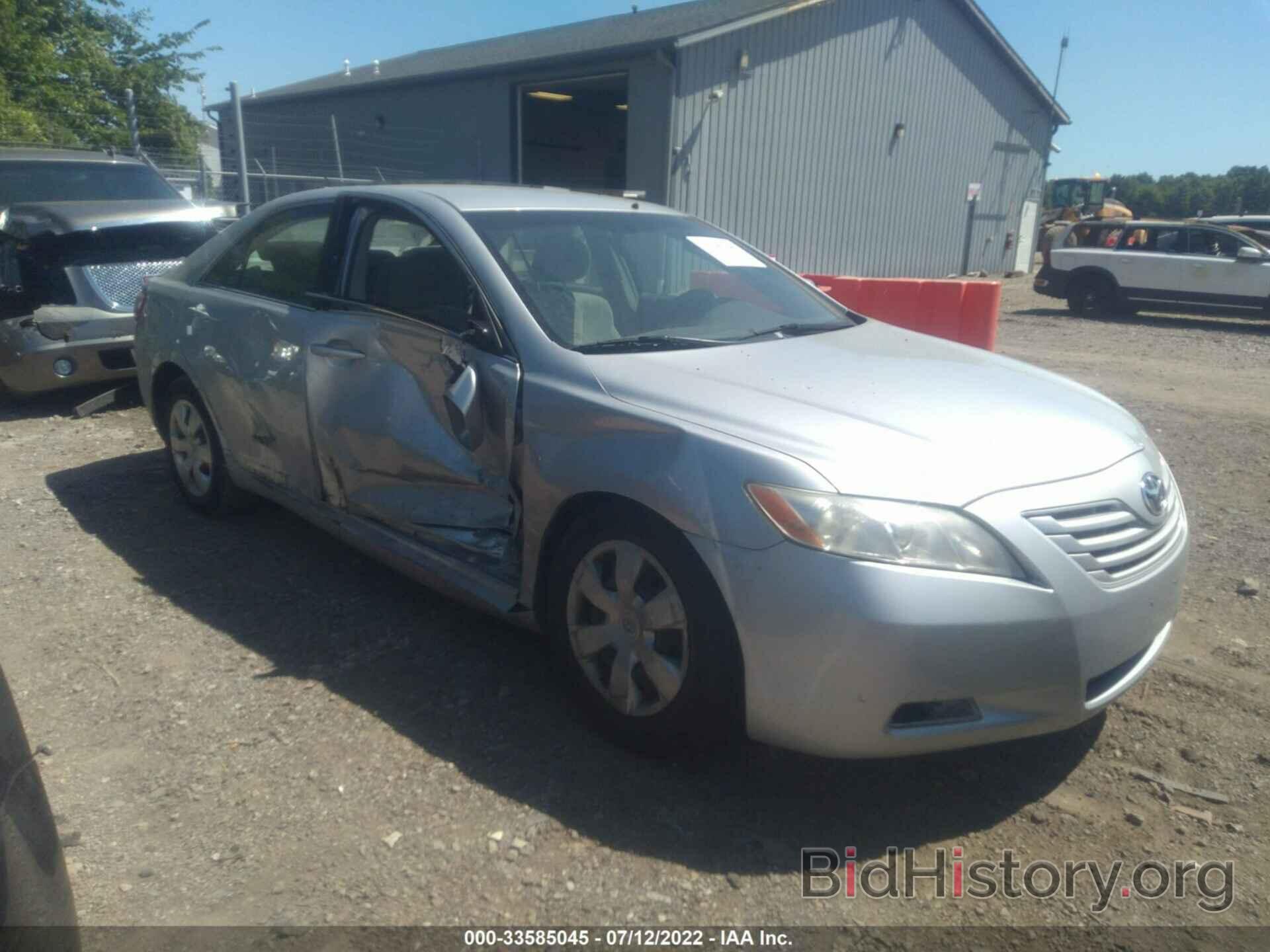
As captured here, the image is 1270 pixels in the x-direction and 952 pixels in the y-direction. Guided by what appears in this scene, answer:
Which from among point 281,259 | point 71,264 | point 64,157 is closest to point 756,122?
point 64,157

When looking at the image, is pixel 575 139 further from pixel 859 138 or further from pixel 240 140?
pixel 240 140

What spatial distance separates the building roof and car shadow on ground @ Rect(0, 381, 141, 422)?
9.19m

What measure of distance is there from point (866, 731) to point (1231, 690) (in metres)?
1.77

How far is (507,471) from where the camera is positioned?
3324mm

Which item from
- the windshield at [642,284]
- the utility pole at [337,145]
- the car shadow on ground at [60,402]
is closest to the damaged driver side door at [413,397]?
the windshield at [642,284]

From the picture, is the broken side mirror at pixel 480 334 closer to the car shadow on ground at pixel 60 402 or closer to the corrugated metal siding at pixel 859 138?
the car shadow on ground at pixel 60 402

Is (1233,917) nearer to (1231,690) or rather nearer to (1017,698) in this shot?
(1017,698)

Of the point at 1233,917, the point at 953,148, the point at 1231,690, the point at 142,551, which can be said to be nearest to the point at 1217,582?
the point at 1231,690

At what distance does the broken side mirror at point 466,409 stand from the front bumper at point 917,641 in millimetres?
1052

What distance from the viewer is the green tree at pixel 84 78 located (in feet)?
61.4

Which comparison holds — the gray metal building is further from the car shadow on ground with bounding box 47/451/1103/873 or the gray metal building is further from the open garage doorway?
the car shadow on ground with bounding box 47/451/1103/873

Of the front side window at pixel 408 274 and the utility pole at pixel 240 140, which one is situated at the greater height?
the utility pole at pixel 240 140

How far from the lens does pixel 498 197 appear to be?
159 inches

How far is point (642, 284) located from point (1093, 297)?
14.7 meters
